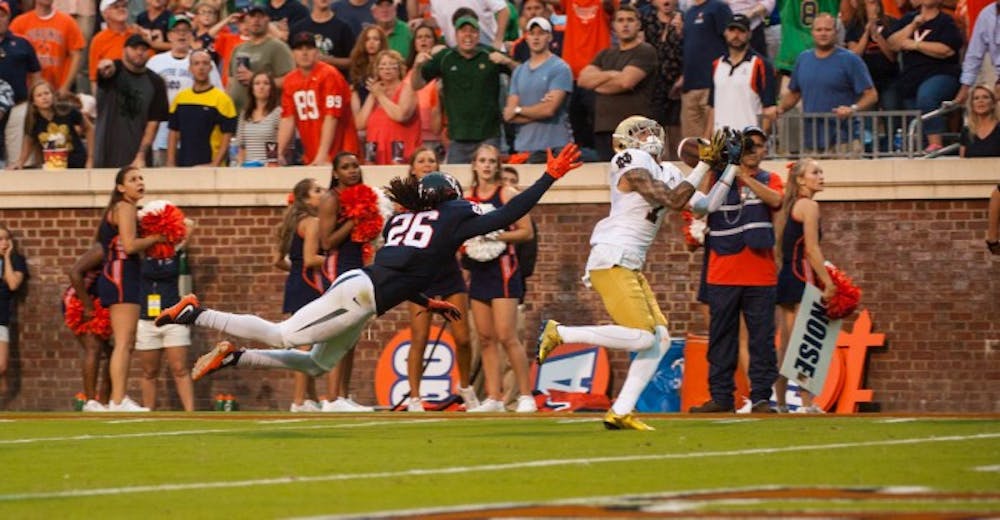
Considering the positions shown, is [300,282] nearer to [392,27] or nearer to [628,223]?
[392,27]

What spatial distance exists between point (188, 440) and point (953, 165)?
26.7 feet

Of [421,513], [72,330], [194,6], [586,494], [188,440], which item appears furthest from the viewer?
[194,6]

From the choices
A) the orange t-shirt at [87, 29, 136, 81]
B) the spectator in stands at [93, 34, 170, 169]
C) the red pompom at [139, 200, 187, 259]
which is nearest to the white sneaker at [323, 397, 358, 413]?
the red pompom at [139, 200, 187, 259]

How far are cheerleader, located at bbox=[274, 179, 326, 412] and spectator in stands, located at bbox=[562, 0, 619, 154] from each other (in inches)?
108

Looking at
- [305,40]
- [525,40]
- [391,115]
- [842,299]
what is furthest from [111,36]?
[842,299]

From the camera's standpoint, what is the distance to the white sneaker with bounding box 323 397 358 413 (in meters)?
17.4

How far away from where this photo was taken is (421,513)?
8492 mm

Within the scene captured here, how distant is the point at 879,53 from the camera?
1923 centimetres

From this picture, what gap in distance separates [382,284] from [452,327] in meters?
4.70

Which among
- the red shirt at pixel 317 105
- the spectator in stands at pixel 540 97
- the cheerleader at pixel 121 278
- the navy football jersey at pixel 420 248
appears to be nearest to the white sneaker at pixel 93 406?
the cheerleader at pixel 121 278

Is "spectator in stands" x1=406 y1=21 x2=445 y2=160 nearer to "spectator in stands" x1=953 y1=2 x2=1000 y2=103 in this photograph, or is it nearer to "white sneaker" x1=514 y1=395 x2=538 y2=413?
"white sneaker" x1=514 y1=395 x2=538 y2=413

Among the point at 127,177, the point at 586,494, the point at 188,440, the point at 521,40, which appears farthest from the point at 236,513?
the point at 521,40

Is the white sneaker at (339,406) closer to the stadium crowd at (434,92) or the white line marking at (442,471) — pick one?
the stadium crowd at (434,92)

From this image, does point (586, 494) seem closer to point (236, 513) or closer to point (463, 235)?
point (236, 513)
